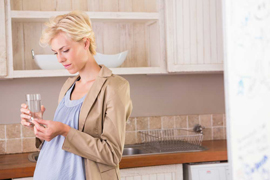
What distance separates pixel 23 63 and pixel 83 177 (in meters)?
1.69

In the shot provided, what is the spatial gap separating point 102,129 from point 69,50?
376 millimetres

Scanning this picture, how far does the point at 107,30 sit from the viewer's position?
3.13 meters

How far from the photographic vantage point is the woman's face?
157cm

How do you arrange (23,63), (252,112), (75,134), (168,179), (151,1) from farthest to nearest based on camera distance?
(151,1)
(23,63)
(168,179)
(75,134)
(252,112)

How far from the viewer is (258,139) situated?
3.53ft

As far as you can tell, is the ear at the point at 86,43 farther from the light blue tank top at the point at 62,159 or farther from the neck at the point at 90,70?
the light blue tank top at the point at 62,159

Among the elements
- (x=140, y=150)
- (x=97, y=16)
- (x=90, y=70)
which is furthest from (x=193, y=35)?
(x=90, y=70)

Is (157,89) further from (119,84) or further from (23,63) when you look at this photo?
(119,84)

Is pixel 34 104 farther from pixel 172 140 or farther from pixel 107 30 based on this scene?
pixel 172 140

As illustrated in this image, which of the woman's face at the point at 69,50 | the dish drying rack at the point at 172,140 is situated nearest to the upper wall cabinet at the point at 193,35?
the dish drying rack at the point at 172,140

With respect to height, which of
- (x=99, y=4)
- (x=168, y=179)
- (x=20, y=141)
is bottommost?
(x=168, y=179)

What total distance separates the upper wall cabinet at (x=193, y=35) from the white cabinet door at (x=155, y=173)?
763mm

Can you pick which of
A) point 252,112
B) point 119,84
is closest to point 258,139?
point 252,112

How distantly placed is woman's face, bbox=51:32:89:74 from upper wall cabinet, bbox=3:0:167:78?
1.11 metres
